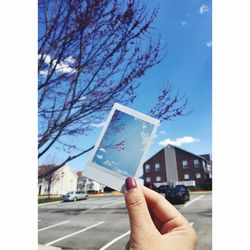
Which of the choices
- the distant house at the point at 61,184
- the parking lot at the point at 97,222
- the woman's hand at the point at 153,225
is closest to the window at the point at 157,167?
the parking lot at the point at 97,222

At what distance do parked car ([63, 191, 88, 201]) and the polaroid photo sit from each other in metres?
2.31

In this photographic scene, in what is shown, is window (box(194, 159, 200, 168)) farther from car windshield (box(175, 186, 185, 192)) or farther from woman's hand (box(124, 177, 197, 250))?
woman's hand (box(124, 177, 197, 250))

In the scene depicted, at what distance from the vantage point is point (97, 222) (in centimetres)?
245

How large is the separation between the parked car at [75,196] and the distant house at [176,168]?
0.73 m

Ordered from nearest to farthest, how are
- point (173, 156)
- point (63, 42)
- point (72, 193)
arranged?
point (63, 42) < point (72, 193) < point (173, 156)

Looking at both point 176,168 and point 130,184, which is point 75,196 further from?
point 130,184

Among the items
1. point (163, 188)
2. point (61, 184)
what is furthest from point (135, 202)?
point (163, 188)

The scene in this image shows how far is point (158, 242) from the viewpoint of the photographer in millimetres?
416

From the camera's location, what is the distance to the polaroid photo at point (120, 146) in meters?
0.61

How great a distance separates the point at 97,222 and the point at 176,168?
137 cm

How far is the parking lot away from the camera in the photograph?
1.92 meters

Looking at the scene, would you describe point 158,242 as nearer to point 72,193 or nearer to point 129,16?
point 129,16
